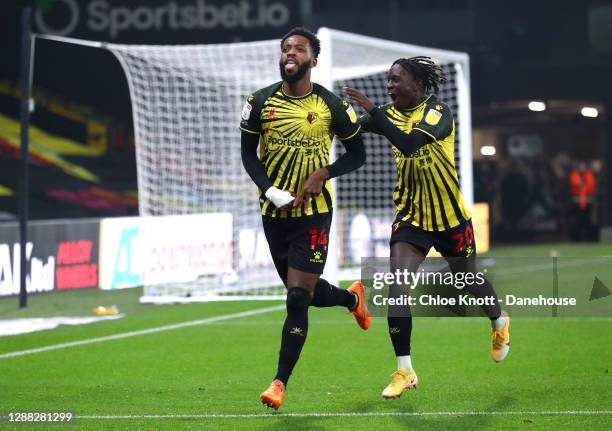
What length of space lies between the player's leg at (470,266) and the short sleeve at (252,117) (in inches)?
54.8

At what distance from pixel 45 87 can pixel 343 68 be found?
9.13m

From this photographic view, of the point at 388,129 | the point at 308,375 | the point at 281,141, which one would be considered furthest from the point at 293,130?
the point at 308,375

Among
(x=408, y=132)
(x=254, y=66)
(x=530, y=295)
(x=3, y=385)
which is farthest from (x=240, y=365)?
(x=254, y=66)

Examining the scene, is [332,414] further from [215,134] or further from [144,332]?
[215,134]

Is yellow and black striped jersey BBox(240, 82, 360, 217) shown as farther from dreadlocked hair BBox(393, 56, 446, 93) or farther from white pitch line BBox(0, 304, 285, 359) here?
white pitch line BBox(0, 304, 285, 359)

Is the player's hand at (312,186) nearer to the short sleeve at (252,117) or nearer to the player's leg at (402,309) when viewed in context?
the short sleeve at (252,117)

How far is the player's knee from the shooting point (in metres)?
7.34

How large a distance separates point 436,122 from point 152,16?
57.4 feet

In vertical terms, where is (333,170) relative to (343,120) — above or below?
below

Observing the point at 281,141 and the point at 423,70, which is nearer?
the point at 281,141

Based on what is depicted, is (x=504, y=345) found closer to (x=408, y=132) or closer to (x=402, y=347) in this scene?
(x=402, y=347)

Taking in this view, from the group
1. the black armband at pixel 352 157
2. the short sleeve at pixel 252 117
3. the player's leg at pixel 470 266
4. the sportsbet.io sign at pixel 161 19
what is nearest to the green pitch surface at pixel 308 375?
the player's leg at pixel 470 266

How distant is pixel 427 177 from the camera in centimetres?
798

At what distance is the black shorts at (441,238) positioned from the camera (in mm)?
7938
